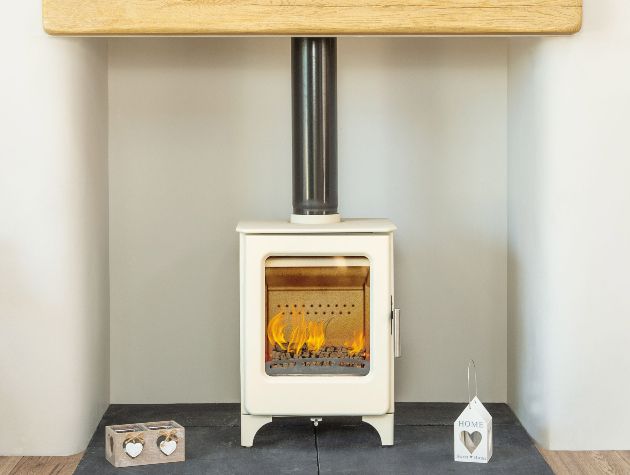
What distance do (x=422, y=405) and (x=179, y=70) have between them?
148 centimetres

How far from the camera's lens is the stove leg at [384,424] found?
3.10 m

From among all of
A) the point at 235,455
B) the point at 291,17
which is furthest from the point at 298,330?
the point at 291,17

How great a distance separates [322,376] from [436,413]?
61 cm

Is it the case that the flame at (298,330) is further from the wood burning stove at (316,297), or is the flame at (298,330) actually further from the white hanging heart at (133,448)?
the white hanging heart at (133,448)

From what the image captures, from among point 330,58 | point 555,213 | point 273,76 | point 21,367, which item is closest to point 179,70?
point 273,76

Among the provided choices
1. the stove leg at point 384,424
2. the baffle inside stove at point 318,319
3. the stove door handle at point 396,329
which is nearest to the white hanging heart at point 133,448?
the baffle inside stove at point 318,319

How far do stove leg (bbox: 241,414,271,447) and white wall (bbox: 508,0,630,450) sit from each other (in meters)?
0.88

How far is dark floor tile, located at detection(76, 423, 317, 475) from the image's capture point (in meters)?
2.91

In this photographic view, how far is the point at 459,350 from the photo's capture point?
3.64 metres

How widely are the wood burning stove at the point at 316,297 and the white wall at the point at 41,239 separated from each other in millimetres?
518

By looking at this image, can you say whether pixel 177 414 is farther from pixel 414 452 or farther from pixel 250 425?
pixel 414 452

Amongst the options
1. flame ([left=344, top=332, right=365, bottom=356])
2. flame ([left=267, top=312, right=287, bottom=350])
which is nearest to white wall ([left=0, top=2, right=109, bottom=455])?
flame ([left=267, top=312, right=287, bottom=350])

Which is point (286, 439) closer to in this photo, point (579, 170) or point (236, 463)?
point (236, 463)

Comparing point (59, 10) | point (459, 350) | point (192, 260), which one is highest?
point (59, 10)
